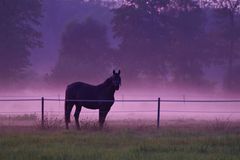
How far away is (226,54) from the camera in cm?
5350

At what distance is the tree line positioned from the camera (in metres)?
51.8

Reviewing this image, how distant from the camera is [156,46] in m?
53.0

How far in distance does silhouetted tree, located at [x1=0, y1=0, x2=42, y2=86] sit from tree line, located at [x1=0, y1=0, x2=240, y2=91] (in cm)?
301

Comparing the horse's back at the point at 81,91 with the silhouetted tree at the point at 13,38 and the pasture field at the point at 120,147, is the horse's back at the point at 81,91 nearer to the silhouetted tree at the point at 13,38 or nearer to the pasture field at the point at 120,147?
the pasture field at the point at 120,147

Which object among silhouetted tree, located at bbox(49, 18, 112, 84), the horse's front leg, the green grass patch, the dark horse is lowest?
the green grass patch

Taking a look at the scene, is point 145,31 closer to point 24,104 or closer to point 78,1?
point 24,104

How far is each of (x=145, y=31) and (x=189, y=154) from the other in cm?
4091

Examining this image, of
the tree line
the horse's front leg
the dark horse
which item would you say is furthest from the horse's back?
the tree line

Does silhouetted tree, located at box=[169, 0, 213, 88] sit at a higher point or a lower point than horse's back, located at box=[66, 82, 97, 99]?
higher

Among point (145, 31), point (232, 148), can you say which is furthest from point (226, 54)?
point (232, 148)

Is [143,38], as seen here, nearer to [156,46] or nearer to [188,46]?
[156,46]

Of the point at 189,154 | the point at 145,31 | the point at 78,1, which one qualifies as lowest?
the point at 189,154

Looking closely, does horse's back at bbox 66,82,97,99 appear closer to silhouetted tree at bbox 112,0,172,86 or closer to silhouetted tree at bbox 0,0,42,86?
silhouetted tree at bbox 0,0,42,86

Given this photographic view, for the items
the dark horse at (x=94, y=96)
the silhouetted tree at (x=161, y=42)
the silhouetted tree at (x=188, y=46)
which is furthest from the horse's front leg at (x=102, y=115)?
the silhouetted tree at (x=188, y=46)
